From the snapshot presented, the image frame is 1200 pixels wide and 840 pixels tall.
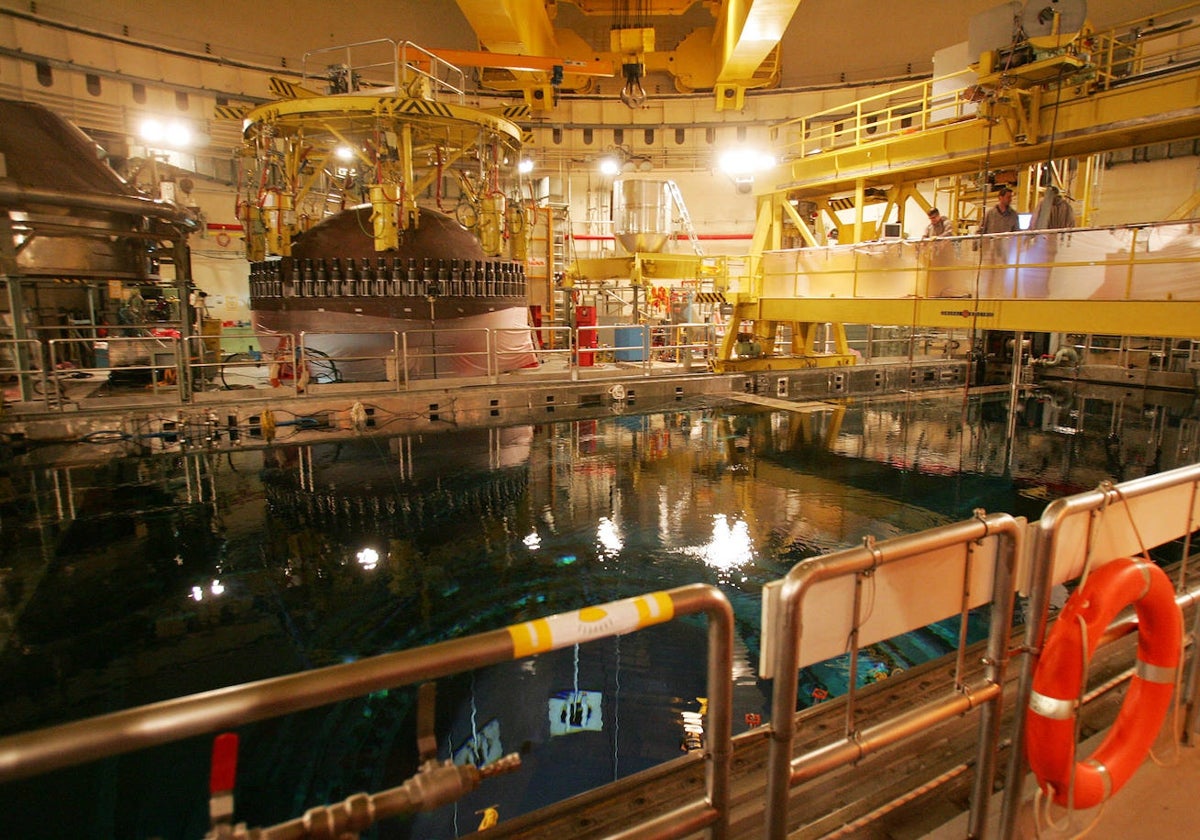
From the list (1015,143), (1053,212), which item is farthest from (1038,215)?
Result: (1015,143)

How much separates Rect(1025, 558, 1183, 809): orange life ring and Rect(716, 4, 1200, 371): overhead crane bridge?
6.78 metres

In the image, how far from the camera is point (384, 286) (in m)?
11.4

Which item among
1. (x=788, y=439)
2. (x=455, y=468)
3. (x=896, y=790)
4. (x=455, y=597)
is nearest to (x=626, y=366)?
(x=788, y=439)

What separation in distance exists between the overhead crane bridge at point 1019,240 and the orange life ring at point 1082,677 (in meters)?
6.78

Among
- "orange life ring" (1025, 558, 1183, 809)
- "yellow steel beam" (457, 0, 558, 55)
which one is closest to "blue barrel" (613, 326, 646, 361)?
"yellow steel beam" (457, 0, 558, 55)

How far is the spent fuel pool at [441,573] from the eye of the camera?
3424 mm

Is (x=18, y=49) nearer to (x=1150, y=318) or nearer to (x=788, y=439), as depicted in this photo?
(x=788, y=439)

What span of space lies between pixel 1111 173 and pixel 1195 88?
1125cm

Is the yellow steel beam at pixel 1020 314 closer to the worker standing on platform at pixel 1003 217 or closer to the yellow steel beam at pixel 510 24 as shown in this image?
the worker standing on platform at pixel 1003 217

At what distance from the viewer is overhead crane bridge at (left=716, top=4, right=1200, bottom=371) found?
25.4ft

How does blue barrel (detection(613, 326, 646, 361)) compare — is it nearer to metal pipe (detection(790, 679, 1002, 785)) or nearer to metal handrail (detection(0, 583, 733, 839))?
metal pipe (detection(790, 679, 1002, 785))

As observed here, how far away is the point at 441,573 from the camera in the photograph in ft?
18.1

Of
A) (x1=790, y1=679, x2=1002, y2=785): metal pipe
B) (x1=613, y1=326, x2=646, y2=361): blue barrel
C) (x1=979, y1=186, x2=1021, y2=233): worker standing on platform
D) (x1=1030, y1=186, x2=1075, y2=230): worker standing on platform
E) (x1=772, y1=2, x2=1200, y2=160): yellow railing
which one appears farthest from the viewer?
(x1=613, y1=326, x2=646, y2=361): blue barrel

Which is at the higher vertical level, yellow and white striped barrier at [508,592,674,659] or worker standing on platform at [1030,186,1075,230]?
worker standing on platform at [1030,186,1075,230]
